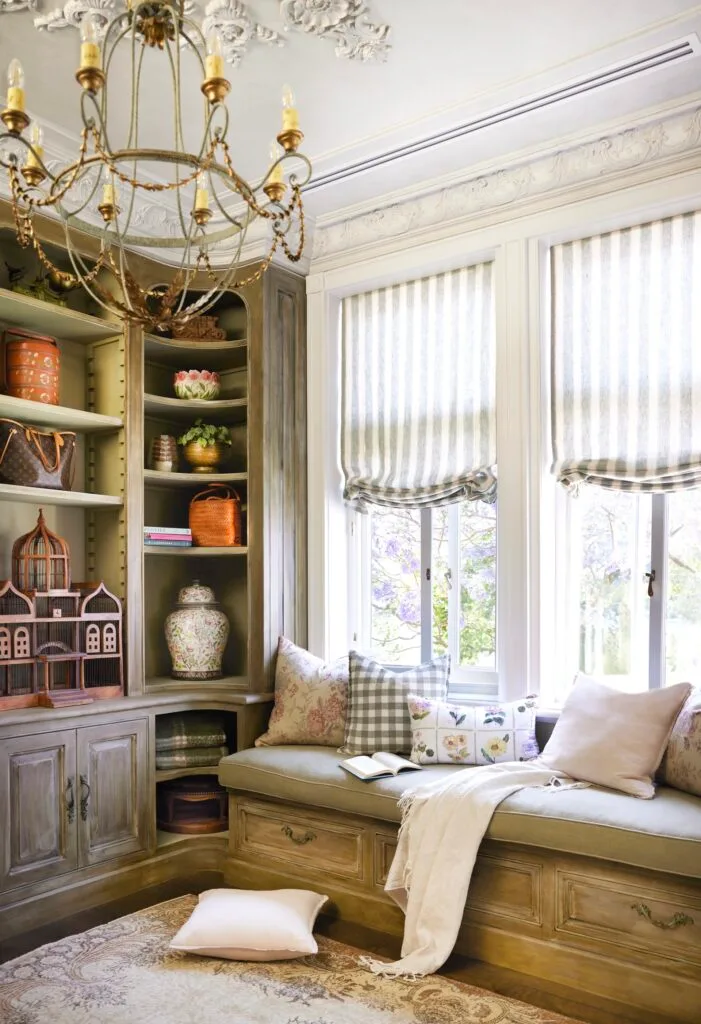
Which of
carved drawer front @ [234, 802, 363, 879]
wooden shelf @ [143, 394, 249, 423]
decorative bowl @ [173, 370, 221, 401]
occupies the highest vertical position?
decorative bowl @ [173, 370, 221, 401]

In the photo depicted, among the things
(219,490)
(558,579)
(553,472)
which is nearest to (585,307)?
(553,472)

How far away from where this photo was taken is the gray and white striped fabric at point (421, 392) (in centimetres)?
400

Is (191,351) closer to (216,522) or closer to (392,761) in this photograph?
(216,522)

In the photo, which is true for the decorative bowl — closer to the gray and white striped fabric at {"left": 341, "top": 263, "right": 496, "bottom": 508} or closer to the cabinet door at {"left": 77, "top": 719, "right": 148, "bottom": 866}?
the gray and white striped fabric at {"left": 341, "top": 263, "right": 496, "bottom": 508}

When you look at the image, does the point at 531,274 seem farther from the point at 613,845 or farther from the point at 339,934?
the point at 339,934

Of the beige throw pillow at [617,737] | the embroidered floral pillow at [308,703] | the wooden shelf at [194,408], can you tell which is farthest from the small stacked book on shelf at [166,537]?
the beige throw pillow at [617,737]

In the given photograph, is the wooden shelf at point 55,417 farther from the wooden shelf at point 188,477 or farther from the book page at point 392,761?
the book page at point 392,761

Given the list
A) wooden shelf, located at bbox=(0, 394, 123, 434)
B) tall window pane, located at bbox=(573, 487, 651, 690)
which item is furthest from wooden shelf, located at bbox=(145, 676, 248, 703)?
tall window pane, located at bbox=(573, 487, 651, 690)

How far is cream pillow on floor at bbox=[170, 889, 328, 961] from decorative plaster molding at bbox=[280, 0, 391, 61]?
9.96 ft

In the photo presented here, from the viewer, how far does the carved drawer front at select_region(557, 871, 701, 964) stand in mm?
2611

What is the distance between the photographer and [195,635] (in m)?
4.23

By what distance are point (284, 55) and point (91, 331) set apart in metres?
1.57

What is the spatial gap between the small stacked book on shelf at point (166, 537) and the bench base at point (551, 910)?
1.39m

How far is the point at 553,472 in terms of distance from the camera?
3721mm
